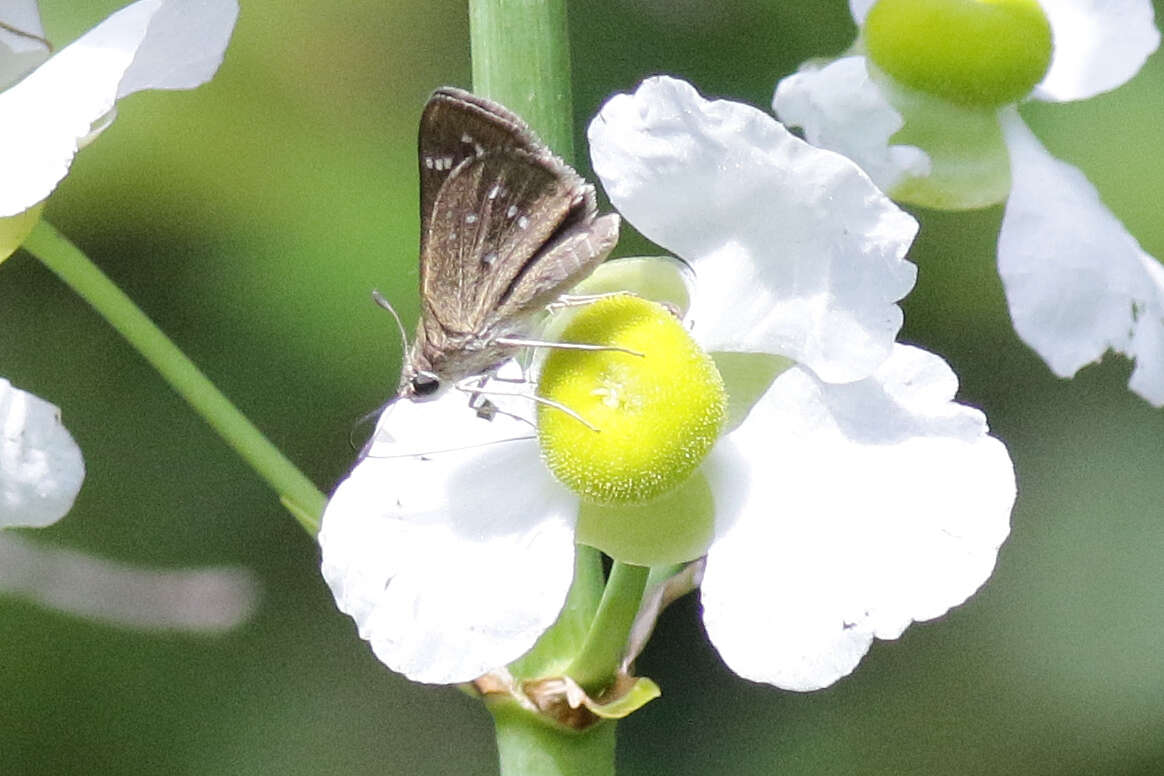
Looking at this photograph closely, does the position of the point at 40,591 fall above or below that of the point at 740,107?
below

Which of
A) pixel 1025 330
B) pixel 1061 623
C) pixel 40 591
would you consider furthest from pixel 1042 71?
pixel 40 591

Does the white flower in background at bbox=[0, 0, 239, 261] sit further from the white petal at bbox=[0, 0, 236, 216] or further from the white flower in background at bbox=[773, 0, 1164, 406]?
the white flower in background at bbox=[773, 0, 1164, 406]

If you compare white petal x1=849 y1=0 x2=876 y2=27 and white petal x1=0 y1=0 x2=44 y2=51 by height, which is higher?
white petal x1=0 y1=0 x2=44 y2=51

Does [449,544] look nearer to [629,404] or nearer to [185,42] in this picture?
[629,404]

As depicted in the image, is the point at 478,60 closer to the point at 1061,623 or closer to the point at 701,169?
the point at 701,169

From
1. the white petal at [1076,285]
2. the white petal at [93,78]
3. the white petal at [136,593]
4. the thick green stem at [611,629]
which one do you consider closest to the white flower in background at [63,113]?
the white petal at [93,78]

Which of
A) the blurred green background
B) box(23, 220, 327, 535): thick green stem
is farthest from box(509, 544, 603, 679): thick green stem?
the blurred green background
